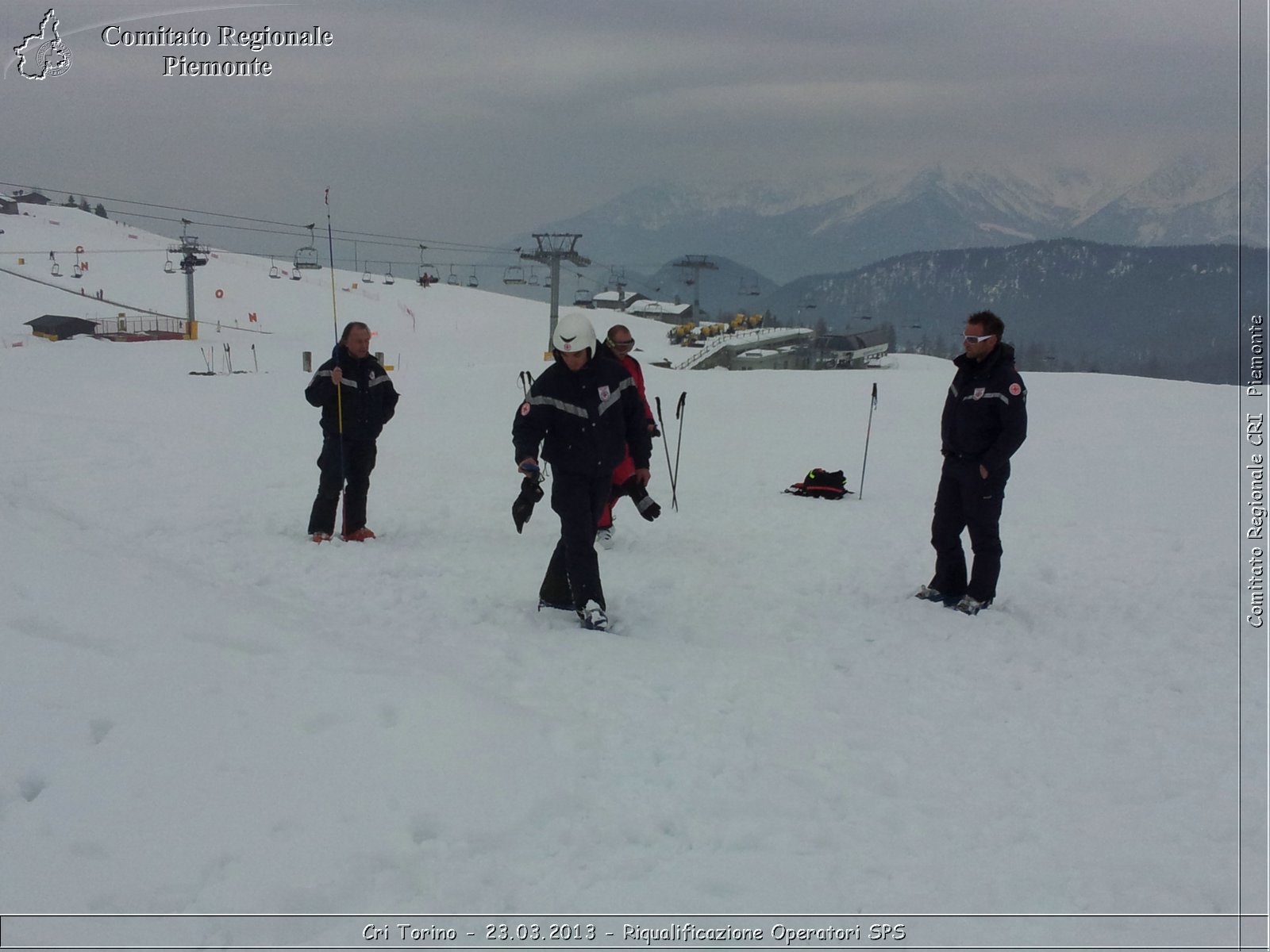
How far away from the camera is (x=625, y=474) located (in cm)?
852

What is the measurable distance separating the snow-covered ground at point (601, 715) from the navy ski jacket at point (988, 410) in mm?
1329

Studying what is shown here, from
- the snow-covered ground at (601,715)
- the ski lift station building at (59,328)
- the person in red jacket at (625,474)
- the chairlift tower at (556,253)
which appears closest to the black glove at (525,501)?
the person in red jacket at (625,474)

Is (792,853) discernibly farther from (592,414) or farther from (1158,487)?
(1158,487)

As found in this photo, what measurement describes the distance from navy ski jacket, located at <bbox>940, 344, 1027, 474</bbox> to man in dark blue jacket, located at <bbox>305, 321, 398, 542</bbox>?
16.8ft

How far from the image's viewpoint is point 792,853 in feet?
12.5

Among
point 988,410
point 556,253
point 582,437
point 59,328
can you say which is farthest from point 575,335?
point 556,253

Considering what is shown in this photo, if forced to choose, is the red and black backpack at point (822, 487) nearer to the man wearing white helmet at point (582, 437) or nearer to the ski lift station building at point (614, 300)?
the man wearing white helmet at point (582, 437)

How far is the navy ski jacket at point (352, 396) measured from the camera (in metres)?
8.88

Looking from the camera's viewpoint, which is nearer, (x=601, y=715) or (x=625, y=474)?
(x=601, y=715)

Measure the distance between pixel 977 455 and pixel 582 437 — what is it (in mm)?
3118

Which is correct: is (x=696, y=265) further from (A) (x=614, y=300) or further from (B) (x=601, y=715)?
(B) (x=601, y=715)

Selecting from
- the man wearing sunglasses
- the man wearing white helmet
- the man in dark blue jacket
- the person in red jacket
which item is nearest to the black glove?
the man wearing white helmet

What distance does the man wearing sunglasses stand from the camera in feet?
23.2

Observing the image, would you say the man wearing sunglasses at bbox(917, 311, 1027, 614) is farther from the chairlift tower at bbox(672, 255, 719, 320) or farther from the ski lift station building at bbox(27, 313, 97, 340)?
the chairlift tower at bbox(672, 255, 719, 320)
